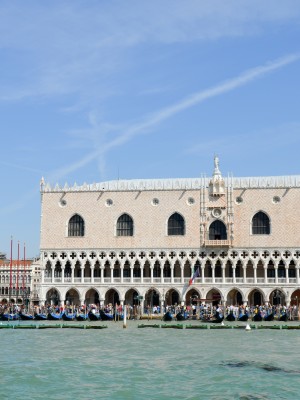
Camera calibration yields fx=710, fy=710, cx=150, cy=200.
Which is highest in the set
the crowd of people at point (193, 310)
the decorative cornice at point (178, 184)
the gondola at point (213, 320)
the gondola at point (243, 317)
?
the decorative cornice at point (178, 184)

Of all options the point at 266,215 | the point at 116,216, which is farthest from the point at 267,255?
the point at 116,216

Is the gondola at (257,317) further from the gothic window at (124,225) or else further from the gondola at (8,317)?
the gondola at (8,317)

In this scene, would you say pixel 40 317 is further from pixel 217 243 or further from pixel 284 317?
pixel 284 317

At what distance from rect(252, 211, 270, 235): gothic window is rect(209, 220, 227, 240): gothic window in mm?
1944

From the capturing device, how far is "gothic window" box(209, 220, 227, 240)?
46434 millimetres

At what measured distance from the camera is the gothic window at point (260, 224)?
4588cm

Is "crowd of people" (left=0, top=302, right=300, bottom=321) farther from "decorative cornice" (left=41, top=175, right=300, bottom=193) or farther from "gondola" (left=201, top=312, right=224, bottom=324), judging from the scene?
"decorative cornice" (left=41, top=175, right=300, bottom=193)

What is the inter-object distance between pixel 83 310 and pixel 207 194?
11.1 metres

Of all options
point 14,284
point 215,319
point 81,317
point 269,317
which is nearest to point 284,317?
point 269,317

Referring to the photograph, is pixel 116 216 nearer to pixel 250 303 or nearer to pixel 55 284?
pixel 55 284

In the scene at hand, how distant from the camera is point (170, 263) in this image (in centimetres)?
4653

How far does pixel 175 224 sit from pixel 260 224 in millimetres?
5565

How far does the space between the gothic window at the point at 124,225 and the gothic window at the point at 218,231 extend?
212 inches

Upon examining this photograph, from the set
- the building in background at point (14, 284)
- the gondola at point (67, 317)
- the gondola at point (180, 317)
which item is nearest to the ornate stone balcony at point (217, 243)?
the gondola at point (180, 317)
